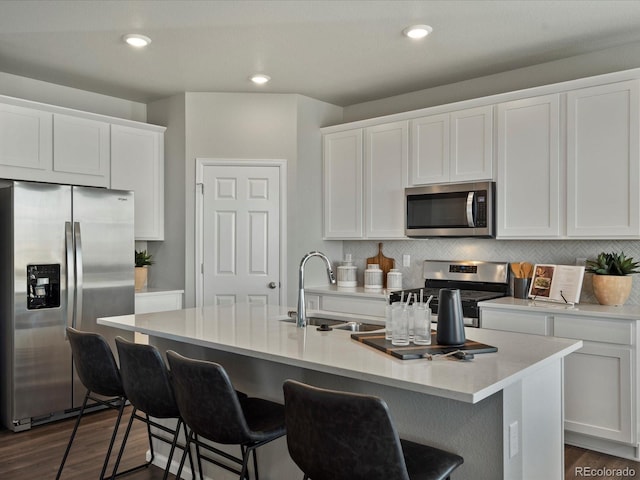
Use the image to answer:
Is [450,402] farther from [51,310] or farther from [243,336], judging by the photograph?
[51,310]

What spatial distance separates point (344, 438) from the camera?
1.54 metres

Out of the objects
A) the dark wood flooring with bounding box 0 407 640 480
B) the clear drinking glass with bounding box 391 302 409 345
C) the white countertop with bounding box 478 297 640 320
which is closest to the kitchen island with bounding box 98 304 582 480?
the clear drinking glass with bounding box 391 302 409 345

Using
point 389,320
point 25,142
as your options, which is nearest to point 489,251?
point 389,320

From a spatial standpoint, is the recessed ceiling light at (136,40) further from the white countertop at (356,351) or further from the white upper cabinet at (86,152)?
the white countertop at (356,351)

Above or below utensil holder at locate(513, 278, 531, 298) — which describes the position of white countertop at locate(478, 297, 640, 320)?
below

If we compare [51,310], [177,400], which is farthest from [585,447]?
[51,310]

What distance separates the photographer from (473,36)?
11.6 feet

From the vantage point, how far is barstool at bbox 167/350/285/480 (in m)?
1.94

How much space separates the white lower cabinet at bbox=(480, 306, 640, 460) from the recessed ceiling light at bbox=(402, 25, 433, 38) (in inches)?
75.3

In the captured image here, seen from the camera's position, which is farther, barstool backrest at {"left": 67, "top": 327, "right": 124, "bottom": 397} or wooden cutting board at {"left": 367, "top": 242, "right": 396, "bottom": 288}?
wooden cutting board at {"left": 367, "top": 242, "right": 396, "bottom": 288}

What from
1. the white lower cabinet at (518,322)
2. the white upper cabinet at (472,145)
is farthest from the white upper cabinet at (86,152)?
the white lower cabinet at (518,322)

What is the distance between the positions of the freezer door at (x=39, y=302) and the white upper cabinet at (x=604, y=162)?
3575 millimetres

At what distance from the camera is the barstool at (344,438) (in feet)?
4.89

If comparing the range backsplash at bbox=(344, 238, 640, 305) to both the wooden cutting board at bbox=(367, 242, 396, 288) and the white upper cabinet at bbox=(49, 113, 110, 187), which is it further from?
the white upper cabinet at bbox=(49, 113, 110, 187)
